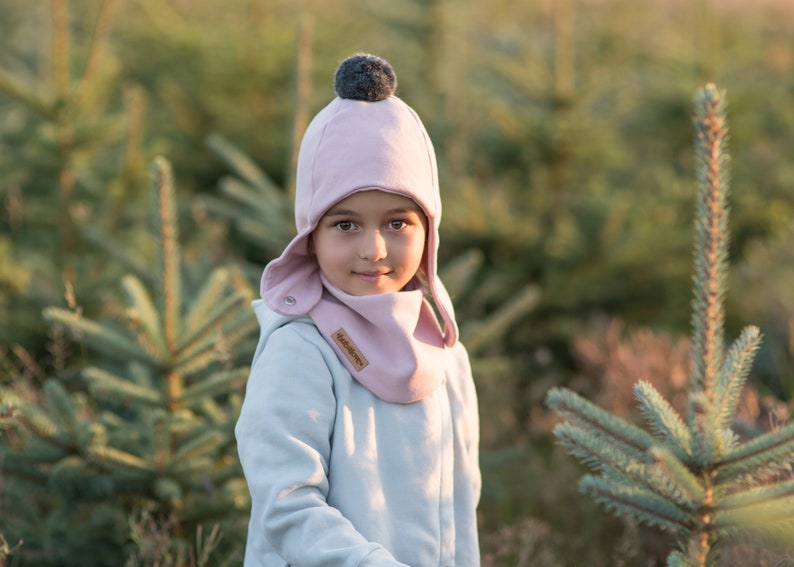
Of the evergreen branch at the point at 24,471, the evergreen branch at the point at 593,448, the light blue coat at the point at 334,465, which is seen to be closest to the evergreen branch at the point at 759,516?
the evergreen branch at the point at 593,448

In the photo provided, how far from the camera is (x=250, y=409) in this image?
2.16 metres

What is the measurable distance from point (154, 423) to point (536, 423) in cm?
241

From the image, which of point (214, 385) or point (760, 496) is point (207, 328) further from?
point (760, 496)

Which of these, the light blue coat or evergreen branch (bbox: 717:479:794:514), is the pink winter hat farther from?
evergreen branch (bbox: 717:479:794:514)

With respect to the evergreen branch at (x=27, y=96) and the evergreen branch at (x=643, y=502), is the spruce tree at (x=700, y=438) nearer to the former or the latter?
the evergreen branch at (x=643, y=502)

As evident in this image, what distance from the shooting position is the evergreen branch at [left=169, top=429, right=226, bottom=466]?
10.5ft

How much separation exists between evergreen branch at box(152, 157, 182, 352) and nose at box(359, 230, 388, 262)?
3.58 feet

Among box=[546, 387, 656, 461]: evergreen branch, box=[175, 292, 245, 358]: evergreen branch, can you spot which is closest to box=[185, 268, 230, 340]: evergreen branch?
box=[175, 292, 245, 358]: evergreen branch

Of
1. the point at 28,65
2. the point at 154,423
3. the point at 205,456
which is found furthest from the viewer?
the point at 28,65

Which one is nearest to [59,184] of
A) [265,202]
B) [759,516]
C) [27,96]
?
[27,96]

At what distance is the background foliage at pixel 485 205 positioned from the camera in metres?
4.34

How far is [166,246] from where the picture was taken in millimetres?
3160

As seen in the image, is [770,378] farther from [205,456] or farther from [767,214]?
[205,456]

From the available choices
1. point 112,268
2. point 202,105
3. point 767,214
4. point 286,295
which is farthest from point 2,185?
point 767,214
